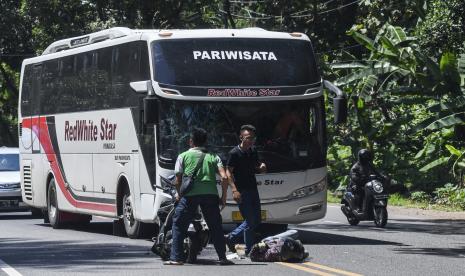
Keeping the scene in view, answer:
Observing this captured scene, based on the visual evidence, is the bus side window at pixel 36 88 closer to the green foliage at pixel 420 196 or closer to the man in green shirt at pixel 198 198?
the man in green shirt at pixel 198 198

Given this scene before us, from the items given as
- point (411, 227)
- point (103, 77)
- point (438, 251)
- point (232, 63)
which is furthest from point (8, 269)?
point (411, 227)

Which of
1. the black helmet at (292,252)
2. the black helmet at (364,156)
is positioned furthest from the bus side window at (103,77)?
the black helmet at (292,252)

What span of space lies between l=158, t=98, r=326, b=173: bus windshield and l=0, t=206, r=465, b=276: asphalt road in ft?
4.66

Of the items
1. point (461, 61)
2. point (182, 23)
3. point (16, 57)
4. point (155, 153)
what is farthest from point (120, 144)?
point (16, 57)

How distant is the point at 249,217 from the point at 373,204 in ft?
22.5

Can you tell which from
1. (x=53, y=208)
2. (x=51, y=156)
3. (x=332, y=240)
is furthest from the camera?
(x=53, y=208)

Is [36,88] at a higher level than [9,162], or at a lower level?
higher

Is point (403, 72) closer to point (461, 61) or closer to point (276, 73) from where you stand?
point (461, 61)

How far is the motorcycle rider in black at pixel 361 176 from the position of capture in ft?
72.5

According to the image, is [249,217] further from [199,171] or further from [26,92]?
[26,92]

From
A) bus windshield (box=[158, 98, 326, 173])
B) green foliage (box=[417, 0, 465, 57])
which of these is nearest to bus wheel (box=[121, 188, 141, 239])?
bus windshield (box=[158, 98, 326, 173])

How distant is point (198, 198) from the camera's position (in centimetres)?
1429

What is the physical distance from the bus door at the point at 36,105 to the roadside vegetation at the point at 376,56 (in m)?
6.90

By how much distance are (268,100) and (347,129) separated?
18.7 metres
